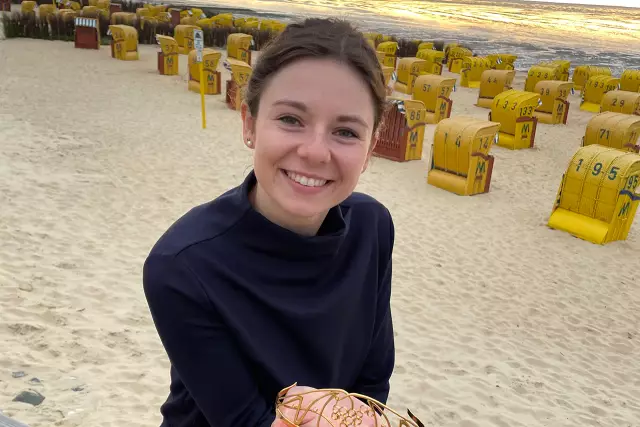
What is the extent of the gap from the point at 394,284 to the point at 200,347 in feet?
13.2

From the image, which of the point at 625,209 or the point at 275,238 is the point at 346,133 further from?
the point at 625,209

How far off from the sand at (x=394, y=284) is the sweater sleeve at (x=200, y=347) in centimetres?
209

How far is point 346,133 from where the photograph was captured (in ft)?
3.61

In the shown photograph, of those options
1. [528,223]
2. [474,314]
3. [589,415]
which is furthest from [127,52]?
[589,415]

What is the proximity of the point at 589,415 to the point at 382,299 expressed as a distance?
283 centimetres

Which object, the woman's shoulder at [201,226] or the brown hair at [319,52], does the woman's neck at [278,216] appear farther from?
the brown hair at [319,52]

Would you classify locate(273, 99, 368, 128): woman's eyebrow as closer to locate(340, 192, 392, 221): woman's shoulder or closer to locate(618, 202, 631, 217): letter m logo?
locate(340, 192, 392, 221): woman's shoulder

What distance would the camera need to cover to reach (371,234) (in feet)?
4.34

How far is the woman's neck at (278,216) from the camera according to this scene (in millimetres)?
1158

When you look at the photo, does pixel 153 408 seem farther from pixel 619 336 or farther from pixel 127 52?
pixel 127 52

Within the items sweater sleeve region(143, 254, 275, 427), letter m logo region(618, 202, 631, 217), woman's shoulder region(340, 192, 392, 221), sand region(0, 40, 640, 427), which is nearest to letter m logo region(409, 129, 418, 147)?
sand region(0, 40, 640, 427)

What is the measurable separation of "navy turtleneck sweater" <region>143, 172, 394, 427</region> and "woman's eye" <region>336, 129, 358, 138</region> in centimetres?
21

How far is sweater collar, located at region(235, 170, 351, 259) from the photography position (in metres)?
1.08

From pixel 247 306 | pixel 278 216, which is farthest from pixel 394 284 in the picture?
pixel 247 306
